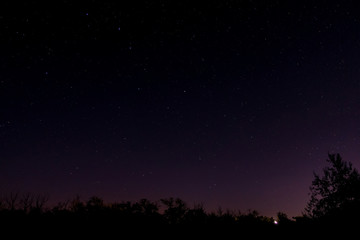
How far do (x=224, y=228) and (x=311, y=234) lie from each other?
11.8 feet

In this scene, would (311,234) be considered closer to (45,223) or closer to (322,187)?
(45,223)

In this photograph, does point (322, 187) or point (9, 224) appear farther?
point (322, 187)

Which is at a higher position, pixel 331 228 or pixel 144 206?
pixel 144 206

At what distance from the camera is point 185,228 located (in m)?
11.9

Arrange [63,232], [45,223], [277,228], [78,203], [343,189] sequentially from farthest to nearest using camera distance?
[343,189]
[78,203]
[277,228]
[45,223]
[63,232]

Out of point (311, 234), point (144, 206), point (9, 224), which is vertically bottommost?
point (311, 234)

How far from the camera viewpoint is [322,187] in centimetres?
3453

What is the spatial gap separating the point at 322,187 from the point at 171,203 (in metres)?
20.0

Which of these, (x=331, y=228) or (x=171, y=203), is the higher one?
(x=171, y=203)

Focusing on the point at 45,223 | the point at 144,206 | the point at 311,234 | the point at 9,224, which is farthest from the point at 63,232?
the point at 144,206

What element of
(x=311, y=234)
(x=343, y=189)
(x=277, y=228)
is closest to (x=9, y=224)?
(x=277, y=228)

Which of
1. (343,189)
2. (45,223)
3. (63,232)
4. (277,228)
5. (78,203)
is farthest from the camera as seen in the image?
(343,189)

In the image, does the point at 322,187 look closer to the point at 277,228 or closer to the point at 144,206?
the point at 144,206


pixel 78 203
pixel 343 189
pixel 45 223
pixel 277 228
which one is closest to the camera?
pixel 45 223
